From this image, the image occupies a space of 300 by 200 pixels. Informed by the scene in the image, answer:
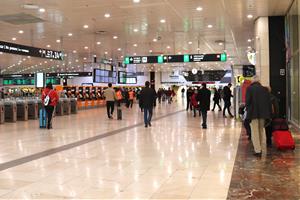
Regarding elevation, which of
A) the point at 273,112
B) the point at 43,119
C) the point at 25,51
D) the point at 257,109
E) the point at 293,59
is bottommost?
the point at 43,119

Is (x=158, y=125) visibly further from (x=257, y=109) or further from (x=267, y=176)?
(x=267, y=176)

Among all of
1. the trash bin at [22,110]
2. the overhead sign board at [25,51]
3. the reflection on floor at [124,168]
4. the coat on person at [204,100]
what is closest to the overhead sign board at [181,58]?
the overhead sign board at [25,51]

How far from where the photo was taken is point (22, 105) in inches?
659

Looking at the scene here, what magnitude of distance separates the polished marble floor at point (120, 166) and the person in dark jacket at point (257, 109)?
0.56 meters

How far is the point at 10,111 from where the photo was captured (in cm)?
1592

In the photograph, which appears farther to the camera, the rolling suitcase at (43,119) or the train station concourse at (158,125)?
the rolling suitcase at (43,119)

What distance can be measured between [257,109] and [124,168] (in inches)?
114

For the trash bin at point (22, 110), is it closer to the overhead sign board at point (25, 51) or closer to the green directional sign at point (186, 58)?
the overhead sign board at point (25, 51)

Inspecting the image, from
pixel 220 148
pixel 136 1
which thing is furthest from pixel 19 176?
pixel 136 1

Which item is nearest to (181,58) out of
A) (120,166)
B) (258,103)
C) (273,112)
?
(273,112)

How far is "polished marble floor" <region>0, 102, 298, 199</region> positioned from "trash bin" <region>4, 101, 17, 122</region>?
18.3ft

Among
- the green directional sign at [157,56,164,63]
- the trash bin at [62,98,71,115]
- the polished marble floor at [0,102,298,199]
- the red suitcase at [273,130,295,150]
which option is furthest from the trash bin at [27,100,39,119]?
the red suitcase at [273,130,295,150]

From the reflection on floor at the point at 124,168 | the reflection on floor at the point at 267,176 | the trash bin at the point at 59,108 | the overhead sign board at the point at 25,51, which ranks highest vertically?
the overhead sign board at the point at 25,51

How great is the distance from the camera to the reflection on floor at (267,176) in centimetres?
468
